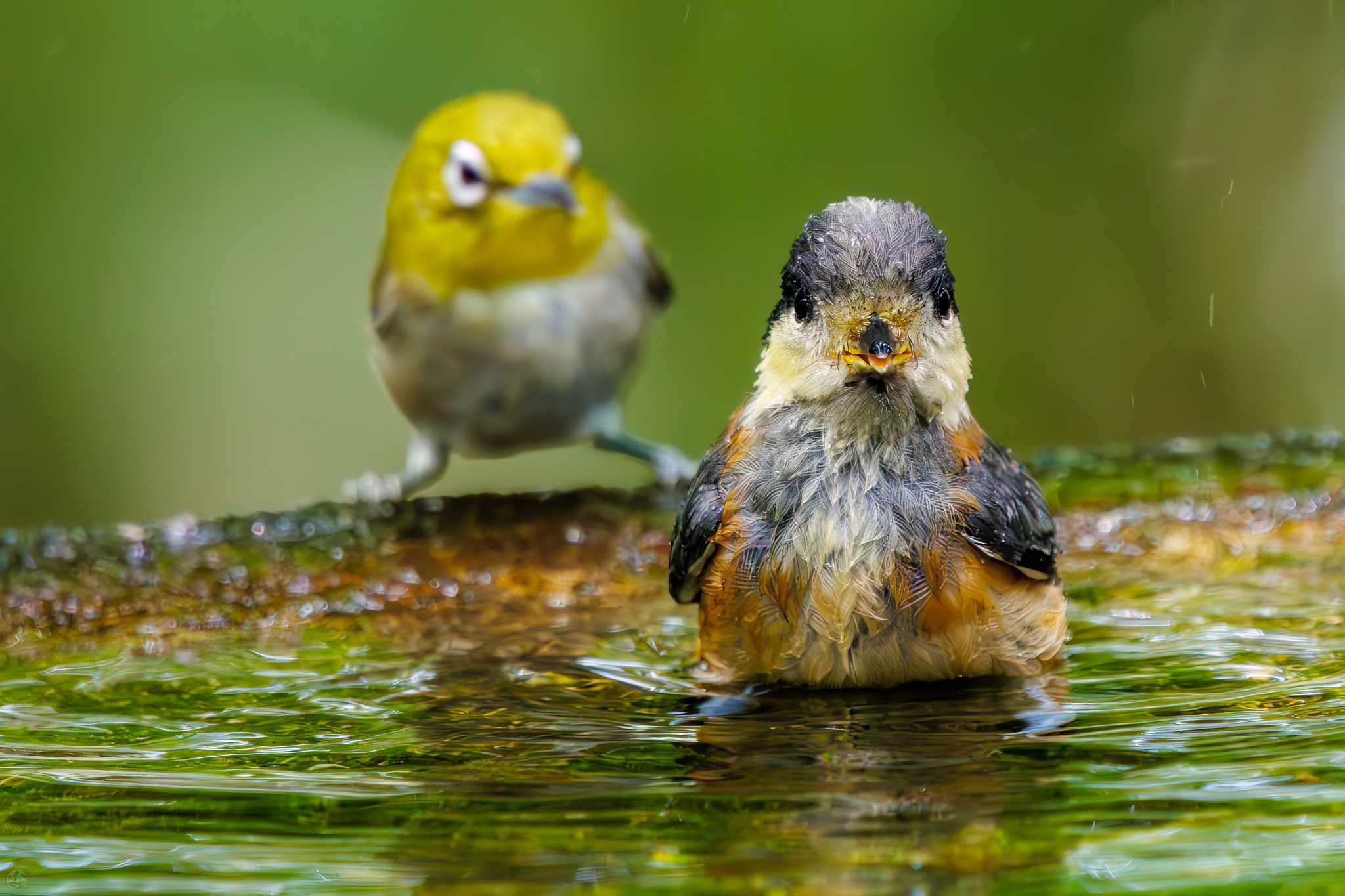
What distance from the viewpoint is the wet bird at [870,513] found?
2.77m

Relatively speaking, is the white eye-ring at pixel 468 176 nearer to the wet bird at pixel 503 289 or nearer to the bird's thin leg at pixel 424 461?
the wet bird at pixel 503 289

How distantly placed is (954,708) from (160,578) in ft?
6.51

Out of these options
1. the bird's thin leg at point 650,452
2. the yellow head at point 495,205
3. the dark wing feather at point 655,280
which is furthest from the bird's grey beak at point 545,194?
the bird's thin leg at point 650,452

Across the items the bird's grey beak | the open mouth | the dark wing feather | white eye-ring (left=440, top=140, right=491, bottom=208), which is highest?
white eye-ring (left=440, top=140, right=491, bottom=208)

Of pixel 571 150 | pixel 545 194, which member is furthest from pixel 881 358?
pixel 571 150

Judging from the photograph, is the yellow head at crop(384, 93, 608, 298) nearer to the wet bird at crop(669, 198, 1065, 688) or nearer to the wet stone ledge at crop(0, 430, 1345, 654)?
the wet stone ledge at crop(0, 430, 1345, 654)

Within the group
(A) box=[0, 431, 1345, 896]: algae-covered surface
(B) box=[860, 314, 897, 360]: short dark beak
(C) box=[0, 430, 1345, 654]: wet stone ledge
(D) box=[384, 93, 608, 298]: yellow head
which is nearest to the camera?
(A) box=[0, 431, 1345, 896]: algae-covered surface

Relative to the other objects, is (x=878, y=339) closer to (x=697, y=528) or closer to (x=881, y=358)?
(x=881, y=358)

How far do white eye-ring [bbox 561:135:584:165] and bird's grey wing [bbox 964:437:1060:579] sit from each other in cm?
312

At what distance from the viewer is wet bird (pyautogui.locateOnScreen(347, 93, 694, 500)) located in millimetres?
5621

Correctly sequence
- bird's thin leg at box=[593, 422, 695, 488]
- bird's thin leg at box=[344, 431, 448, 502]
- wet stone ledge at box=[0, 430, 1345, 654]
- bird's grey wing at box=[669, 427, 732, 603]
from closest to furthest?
bird's grey wing at box=[669, 427, 732, 603] < wet stone ledge at box=[0, 430, 1345, 654] < bird's thin leg at box=[593, 422, 695, 488] < bird's thin leg at box=[344, 431, 448, 502]

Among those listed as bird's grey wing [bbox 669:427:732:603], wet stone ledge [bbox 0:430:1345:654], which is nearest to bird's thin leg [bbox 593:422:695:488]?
wet stone ledge [bbox 0:430:1345:654]

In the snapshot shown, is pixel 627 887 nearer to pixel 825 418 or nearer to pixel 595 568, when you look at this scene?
pixel 825 418

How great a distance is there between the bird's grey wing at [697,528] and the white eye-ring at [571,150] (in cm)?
291
